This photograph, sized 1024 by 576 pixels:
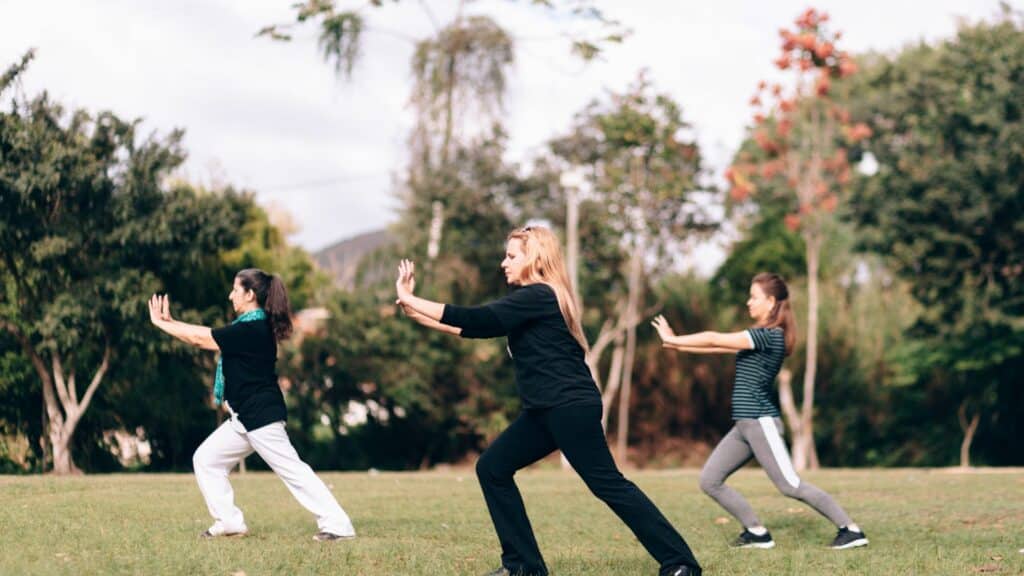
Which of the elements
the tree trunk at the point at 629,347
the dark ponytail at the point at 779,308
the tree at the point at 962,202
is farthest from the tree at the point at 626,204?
the dark ponytail at the point at 779,308

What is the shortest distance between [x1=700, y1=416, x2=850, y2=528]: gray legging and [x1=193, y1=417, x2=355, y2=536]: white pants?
281 centimetres

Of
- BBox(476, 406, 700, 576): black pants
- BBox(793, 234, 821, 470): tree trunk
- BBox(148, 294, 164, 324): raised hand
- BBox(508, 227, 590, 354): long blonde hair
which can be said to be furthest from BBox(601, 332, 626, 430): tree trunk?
BBox(508, 227, 590, 354): long blonde hair

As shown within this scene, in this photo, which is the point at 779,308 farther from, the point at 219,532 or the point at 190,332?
the point at 219,532

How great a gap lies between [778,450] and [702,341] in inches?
55.8

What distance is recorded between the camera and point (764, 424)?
9477mm

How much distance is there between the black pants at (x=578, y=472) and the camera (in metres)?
7.12

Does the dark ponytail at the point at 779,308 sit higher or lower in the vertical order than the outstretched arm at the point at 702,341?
higher

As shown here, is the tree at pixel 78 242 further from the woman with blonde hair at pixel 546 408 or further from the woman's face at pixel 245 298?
the woman with blonde hair at pixel 546 408

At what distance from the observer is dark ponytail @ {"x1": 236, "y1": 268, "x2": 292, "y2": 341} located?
350 inches

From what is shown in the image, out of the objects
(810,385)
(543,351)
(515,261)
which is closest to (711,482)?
(543,351)

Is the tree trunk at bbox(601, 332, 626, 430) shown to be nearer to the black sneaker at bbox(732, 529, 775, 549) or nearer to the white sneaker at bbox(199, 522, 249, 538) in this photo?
the black sneaker at bbox(732, 529, 775, 549)

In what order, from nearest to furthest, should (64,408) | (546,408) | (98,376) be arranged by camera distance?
(546,408) → (98,376) → (64,408)

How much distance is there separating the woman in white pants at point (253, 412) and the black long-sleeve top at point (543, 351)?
2.29 m

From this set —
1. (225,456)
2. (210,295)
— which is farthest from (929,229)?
(225,456)
